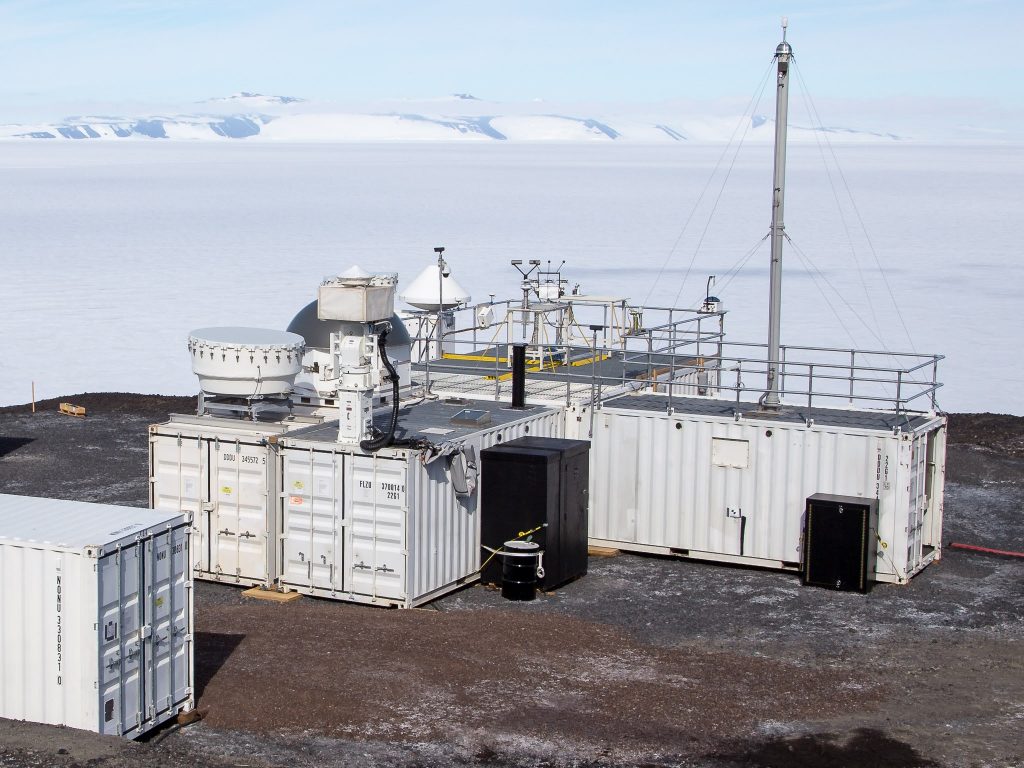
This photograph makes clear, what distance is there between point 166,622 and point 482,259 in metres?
67.7

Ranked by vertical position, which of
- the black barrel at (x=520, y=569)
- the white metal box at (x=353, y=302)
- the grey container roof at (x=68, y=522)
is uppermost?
the white metal box at (x=353, y=302)

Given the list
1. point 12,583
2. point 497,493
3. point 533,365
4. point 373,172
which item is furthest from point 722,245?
point 373,172

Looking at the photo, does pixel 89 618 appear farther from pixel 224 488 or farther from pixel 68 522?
pixel 224 488

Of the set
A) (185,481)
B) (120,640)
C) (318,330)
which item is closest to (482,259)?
(318,330)

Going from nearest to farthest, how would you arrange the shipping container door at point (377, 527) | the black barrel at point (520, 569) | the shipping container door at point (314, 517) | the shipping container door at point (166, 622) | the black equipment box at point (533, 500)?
the shipping container door at point (166, 622) → the shipping container door at point (377, 527) → the shipping container door at point (314, 517) → the black barrel at point (520, 569) → the black equipment box at point (533, 500)

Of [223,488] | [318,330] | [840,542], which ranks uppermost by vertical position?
[318,330]

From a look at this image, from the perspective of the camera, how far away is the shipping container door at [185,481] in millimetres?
19906

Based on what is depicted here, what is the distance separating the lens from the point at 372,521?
18797 millimetres

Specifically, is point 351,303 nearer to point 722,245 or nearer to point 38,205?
point 722,245

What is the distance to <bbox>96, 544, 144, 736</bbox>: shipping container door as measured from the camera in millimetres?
Result: 12891

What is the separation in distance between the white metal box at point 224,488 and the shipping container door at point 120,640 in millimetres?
5996

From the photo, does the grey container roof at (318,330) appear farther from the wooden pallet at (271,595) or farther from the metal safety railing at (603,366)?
the wooden pallet at (271,595)

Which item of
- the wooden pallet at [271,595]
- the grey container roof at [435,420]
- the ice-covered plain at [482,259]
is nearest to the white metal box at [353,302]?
the grey container roof at [435,420]

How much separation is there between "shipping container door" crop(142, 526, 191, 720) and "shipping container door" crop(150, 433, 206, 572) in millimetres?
5932
